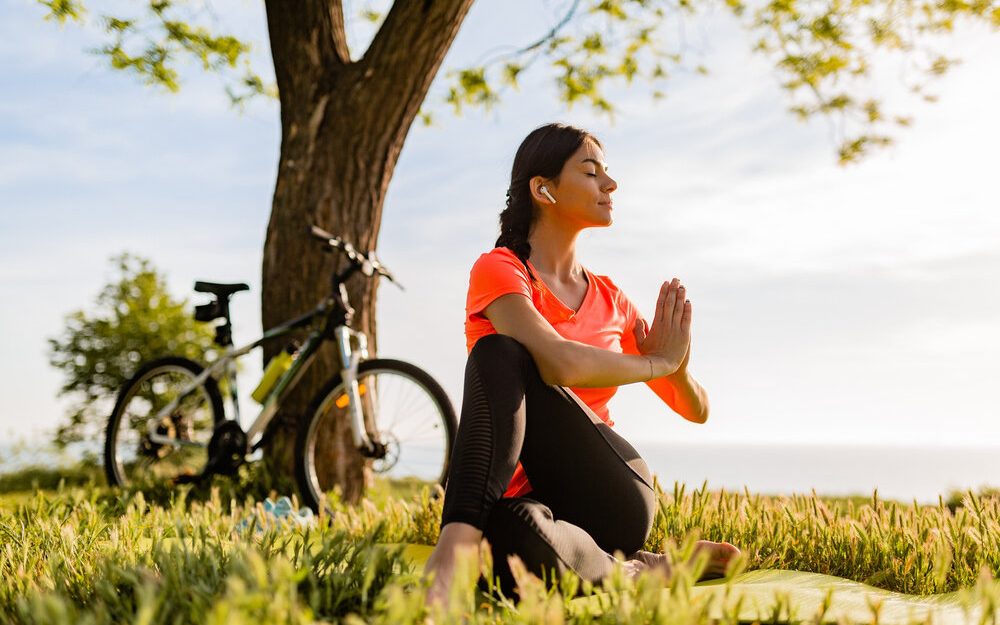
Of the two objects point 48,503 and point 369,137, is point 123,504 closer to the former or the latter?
point 48,503

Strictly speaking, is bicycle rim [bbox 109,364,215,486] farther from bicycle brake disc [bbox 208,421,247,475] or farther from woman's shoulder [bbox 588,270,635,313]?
woman's shoulder [bbox 588,270,635,313]

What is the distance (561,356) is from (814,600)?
991mm

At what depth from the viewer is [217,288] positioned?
19.5ft

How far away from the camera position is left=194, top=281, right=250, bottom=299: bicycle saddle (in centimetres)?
595

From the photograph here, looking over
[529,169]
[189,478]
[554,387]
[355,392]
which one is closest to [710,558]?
[554,387]

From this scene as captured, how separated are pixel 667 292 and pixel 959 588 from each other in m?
1.36

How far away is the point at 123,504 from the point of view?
4.54 m

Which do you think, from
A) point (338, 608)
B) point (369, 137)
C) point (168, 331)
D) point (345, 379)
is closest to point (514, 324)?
point (338, 608)

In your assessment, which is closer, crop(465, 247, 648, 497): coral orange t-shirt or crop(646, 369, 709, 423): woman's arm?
crop(465, 247, 648, 497): coral orange t-shirt

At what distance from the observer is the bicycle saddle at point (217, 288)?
5.95m

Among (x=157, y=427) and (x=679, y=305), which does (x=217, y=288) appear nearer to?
(x=157, y=427)

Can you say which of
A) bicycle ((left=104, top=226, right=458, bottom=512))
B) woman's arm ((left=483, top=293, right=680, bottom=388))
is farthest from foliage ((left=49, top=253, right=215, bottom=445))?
woman's arm ((left=483, top=293, right=680, bottom=388))

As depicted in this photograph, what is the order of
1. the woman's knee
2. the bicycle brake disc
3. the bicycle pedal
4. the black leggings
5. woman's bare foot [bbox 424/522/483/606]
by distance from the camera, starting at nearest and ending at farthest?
woman's bare foot [bbox 424/522/483/606] → the black leggings → the woman's knee → the bicycle brake disc → the bicycle pedal

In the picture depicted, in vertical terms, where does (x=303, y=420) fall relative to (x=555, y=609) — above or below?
above
